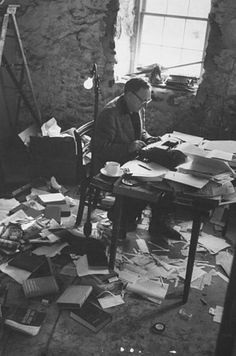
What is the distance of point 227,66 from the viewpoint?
5199mm

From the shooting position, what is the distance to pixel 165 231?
4.35 m

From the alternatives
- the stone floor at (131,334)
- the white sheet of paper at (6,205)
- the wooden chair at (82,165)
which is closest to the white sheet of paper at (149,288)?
the stone floor at (131,334)

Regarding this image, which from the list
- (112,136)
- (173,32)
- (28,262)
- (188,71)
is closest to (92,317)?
(28,262)

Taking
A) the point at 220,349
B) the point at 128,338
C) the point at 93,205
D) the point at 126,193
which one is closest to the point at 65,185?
the point at 93,205

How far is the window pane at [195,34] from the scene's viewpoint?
554cm

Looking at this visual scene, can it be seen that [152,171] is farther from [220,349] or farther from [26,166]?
[26,166]

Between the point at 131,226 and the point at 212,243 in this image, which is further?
the point at 131,226

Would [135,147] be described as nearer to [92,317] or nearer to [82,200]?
[82,200]

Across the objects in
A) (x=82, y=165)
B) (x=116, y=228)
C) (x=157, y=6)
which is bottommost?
(x=116, y=228)

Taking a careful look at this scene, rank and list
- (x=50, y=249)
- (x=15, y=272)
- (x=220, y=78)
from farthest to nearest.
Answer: (x=220, y=78) < (x=50, y=249) < (x=15, y=272)

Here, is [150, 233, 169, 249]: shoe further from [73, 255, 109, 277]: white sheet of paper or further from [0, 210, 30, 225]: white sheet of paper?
[0, 210, 30, 225]: white sheet of paper

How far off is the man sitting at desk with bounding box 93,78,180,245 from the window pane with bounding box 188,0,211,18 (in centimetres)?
199

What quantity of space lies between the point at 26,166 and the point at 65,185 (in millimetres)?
757

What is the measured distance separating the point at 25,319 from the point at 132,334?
0.81 m
